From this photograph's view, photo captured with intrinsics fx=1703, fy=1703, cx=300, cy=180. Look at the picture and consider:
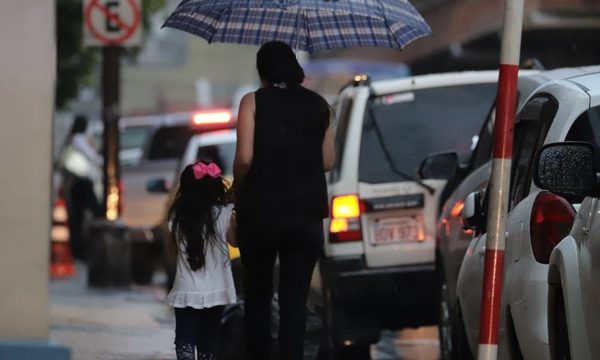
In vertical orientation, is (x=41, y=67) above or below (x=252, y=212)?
above

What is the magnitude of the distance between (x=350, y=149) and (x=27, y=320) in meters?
4.71

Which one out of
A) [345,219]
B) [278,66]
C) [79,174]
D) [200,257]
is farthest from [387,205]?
[79,174]

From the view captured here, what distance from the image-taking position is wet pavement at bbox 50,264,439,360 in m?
11.2

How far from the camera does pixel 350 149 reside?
431 inches

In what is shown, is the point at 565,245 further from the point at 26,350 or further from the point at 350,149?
the point at 350,149

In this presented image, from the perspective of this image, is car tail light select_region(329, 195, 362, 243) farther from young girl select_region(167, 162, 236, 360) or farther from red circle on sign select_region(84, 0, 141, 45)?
red circle on sign select_region(84, 0, 141, 45)

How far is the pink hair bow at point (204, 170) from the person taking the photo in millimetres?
8227

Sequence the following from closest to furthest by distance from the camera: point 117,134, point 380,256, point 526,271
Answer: point 526,271 → point 380,256 → point 117,134

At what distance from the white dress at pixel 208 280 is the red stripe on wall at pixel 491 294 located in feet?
7.16

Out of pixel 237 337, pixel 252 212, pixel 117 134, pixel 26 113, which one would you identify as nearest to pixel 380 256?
pixel 237 337

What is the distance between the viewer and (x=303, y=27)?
10.1 metres

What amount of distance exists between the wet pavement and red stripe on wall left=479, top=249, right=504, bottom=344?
10.0 feet

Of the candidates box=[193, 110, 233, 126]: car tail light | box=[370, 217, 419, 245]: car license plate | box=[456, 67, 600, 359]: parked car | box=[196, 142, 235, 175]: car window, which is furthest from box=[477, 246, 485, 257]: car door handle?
box=[193, 110, 233, 126]: car tail light

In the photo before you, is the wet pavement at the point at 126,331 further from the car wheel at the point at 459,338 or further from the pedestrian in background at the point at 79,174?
the pedestrian in background at the point at 79,174
